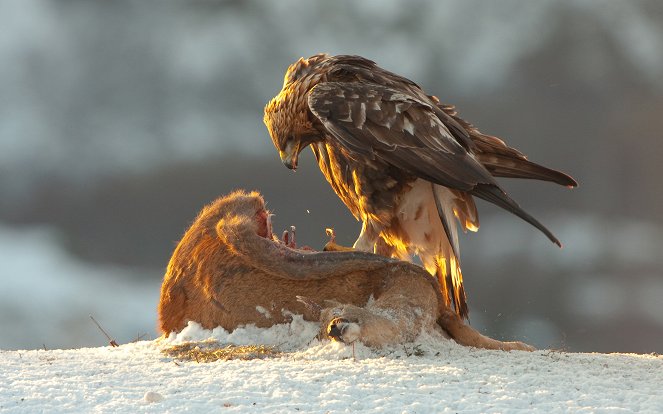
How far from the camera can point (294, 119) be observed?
23.6 ft

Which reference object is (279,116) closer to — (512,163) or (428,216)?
(428,216)

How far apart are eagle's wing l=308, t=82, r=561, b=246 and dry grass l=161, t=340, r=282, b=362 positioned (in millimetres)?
1985

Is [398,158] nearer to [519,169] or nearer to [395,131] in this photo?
[395,131]

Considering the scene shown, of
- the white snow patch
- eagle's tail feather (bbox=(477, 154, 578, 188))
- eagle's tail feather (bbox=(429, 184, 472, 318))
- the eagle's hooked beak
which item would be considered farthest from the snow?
the eagle's hooked beak

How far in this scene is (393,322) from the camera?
5199 mm

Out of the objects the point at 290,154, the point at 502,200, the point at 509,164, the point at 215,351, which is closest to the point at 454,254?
the point at 502,200

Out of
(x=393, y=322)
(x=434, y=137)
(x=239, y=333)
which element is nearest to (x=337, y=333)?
(x=393, y=322)

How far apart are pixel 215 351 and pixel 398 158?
2.24 meters

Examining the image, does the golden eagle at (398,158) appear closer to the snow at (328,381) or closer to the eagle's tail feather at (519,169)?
the eagle's tail feather at (519,169)

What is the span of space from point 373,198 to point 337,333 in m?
2.03

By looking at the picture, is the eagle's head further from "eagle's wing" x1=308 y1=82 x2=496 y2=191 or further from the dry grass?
the dry grass

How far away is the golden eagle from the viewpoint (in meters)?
6.41

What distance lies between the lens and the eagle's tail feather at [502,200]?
5.82m

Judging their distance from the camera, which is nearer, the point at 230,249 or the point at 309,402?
the point at 309,402
